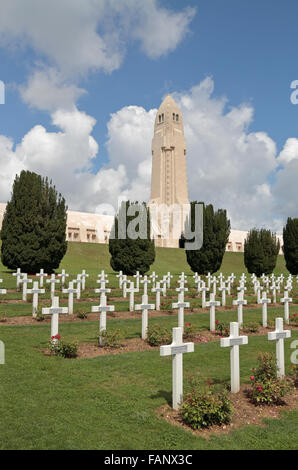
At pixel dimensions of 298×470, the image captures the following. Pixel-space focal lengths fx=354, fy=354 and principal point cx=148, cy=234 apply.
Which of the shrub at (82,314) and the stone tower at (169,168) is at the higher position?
the stone tower at (169,168)

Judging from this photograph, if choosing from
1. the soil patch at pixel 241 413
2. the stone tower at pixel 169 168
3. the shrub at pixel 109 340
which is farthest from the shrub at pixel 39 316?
the stone tower at pixel 169 168

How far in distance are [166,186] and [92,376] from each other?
56176 mm

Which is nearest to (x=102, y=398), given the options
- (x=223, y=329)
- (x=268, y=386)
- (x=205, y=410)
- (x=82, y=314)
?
(x=205, y=410)

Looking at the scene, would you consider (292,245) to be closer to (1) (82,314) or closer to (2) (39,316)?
(1) (82,314)

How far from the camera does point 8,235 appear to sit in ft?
76.3

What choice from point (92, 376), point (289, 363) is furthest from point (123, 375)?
point (289, 363)

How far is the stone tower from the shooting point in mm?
60500

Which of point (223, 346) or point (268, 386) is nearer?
point (268, 386)

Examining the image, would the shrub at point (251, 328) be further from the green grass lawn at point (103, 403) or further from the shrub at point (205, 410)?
the shrub at point (205, 410)

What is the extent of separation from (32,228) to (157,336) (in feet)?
54.8

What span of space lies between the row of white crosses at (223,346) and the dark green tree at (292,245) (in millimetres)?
32528

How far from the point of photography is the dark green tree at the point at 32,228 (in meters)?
23.0

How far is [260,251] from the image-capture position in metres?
33.3
